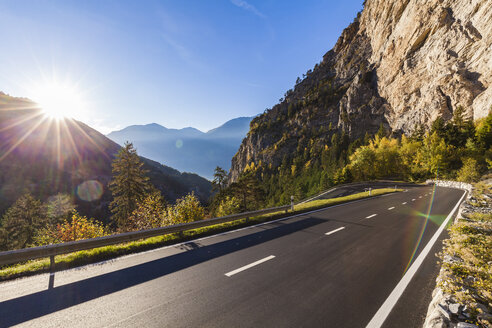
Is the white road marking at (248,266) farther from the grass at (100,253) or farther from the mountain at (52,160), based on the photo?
the mountain at (52,160)

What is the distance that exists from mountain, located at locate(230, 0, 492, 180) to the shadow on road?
74852 millimetres

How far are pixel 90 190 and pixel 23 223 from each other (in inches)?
4240

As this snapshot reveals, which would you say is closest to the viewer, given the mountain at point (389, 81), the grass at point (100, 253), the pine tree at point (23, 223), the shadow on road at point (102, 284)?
the shadow on road at point (102, 284)

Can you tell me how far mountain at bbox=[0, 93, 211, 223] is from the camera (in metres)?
96.2

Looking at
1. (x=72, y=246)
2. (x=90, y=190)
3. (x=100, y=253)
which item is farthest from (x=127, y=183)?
(x=90, y=190)

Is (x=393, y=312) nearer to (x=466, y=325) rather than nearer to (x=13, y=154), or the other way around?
(x=466, y=325)

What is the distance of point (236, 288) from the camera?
4.59 metres

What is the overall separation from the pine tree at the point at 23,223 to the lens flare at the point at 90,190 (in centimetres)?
8333

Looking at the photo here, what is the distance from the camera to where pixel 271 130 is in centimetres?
16900

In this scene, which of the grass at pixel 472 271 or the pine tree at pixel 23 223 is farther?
the pine tree at pixel 23 223

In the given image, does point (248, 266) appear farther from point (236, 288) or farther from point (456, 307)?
point (456, 307)

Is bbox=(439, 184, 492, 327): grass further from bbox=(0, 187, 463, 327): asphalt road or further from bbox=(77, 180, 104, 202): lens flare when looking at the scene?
bbox=(77, 180, 104, 202): lens flare

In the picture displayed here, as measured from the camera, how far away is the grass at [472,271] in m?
3.30

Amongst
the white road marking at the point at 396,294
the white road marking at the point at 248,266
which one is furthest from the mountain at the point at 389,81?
the white road marking at the point at 248,266
